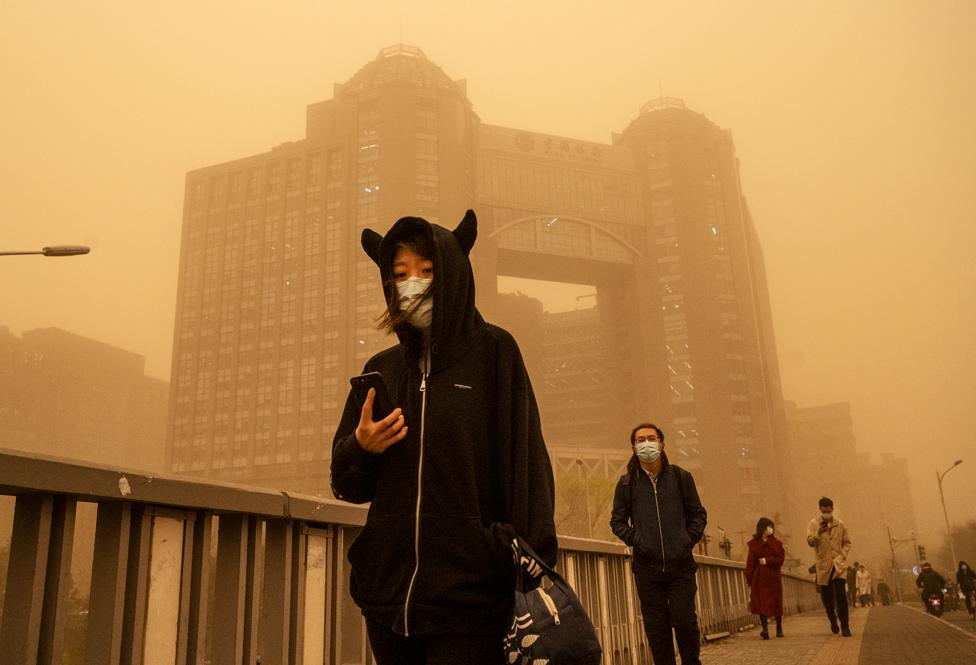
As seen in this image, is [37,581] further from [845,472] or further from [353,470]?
[845,472]

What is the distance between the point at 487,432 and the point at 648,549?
4.27m

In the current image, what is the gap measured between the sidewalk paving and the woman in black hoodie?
6.60 metres

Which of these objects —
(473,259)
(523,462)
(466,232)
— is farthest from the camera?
(473,259)

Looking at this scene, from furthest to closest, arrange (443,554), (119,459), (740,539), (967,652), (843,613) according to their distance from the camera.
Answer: (119,459) → (740,539) → (843,613) → (967,652) → (443,554)

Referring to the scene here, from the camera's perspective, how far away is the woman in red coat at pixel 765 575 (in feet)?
39.4

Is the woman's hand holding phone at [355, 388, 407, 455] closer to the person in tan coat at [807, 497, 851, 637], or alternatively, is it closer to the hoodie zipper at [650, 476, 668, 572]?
the hoodie zipper at [650, 476, 668, 572]

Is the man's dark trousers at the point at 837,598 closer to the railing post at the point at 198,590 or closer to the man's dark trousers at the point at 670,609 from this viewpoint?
the man's dark trousers at the point at 670,609

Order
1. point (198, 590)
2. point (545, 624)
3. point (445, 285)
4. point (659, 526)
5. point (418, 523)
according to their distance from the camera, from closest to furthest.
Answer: point (545, 624) → point (418, 523) → point (445, 285) → point (198, 590) → point (659, 526)

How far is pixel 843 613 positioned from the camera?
11.2m

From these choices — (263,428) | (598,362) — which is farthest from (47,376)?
(598,362)

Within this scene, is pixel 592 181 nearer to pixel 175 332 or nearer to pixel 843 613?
pixel 175 332

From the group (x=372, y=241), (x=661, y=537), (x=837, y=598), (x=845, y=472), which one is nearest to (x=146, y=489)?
(x=372, y=241)

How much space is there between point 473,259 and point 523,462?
395 feet

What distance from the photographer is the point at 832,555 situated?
11453 mm
